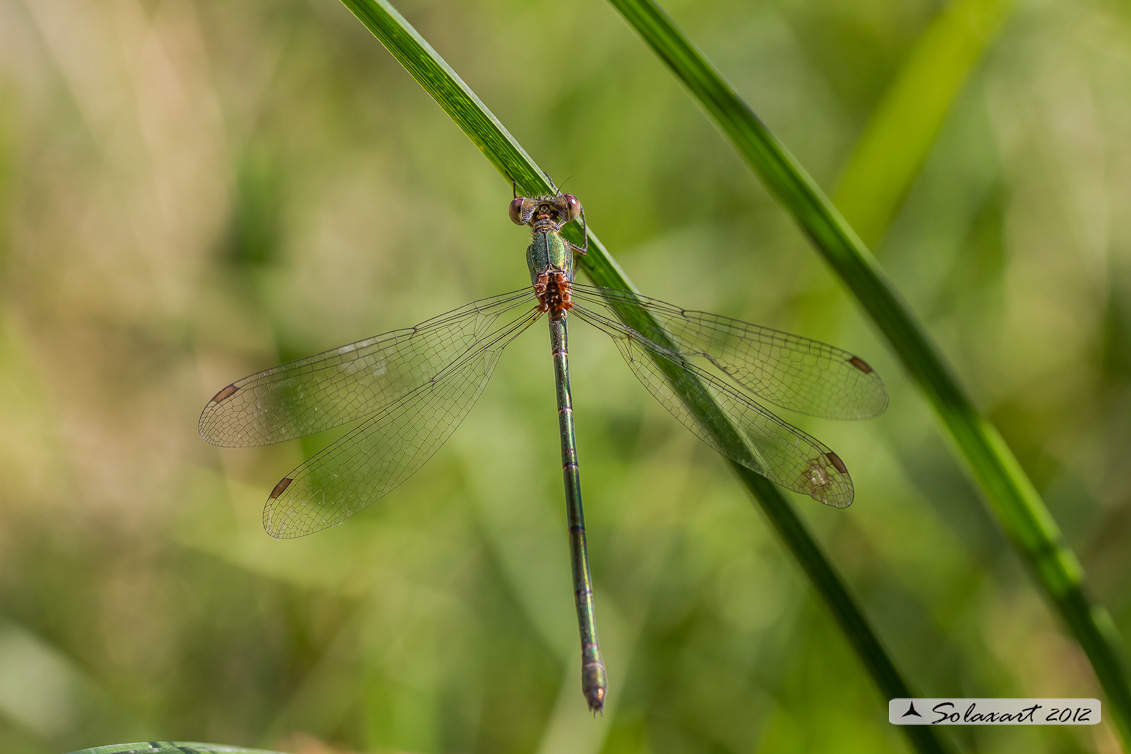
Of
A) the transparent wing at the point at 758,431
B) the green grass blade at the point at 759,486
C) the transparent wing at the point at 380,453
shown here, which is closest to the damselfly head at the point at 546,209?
the transparent wing at the point at 380,453

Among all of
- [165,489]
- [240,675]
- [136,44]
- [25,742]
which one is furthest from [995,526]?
[136,44]

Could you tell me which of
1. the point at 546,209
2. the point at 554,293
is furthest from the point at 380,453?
the point at 546,209

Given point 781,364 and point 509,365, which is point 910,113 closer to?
point 781,364

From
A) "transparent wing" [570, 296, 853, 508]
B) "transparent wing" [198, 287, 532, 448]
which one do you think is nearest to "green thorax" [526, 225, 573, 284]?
"transparent wing" [198, 287, 532, 448]

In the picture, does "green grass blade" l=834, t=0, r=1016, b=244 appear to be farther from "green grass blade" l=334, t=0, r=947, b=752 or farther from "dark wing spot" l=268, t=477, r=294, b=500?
"dark wing spot" l=268, t=477, r=294, b=500

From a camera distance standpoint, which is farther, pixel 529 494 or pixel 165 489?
pixel 165 489

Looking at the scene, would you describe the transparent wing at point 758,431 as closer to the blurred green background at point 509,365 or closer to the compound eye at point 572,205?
the compound eye at point 572,205

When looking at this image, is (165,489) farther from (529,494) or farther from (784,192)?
(784,192)
